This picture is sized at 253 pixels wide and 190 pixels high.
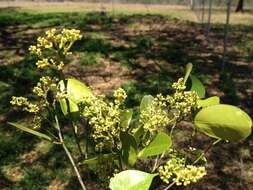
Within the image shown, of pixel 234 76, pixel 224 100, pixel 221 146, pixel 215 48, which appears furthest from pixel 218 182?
pixel 215 48

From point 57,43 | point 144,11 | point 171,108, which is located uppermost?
point 57,43

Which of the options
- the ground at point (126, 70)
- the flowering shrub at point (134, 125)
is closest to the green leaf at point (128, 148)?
the flowering shrub at point (134, 125)

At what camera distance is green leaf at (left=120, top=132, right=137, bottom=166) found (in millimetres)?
1364

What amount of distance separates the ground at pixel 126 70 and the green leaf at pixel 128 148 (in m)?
2.74

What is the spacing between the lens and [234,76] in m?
9.12

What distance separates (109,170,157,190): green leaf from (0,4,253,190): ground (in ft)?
9.37

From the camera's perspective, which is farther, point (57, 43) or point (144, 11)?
point (144, 11)

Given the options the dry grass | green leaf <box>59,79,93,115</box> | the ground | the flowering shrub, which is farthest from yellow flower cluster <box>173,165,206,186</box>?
the dry grass

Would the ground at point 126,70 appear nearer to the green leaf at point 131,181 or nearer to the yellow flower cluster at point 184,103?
the yellow flower cluster at point 184,103

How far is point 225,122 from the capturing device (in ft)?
4.14

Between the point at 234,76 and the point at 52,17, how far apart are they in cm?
710

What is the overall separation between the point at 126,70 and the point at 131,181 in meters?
7.79

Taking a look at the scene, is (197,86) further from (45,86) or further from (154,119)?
(45,86)

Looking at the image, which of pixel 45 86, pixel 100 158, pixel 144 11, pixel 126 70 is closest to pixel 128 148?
pixel 100 158
